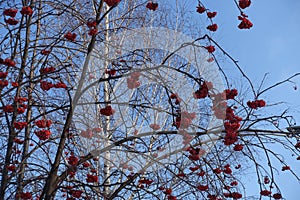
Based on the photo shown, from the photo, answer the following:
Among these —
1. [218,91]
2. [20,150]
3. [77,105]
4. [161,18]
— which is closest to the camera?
[218,91]

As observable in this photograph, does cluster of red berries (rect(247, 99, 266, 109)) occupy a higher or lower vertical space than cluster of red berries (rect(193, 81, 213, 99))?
higher

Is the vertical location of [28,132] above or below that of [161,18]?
below

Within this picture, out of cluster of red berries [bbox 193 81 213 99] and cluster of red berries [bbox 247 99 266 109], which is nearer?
cluster of red berries [bbox 193 81 213 99]

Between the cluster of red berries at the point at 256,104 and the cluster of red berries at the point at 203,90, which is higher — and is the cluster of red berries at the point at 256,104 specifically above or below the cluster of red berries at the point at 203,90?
above

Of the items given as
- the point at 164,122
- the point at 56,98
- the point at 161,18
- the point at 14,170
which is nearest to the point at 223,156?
the point at 164,122

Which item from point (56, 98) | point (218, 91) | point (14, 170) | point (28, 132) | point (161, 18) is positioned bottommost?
point (14, 170)

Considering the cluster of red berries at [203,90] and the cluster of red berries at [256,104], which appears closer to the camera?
the cluster of red berries at [203,90]

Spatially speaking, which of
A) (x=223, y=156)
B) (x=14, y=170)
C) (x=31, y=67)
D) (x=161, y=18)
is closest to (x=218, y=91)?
(x=14, y=170)

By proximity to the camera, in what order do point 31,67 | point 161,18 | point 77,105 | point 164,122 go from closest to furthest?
point 77,105
point 31,67
point 164,122
point 161,18

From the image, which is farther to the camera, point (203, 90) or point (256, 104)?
point (256, 104)

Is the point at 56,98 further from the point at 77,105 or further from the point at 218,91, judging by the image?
the point at 218,91

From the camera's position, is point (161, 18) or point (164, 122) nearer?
point (164, 122)

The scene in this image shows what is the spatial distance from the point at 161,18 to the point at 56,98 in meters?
2.13

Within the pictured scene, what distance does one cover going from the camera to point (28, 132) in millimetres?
2551
